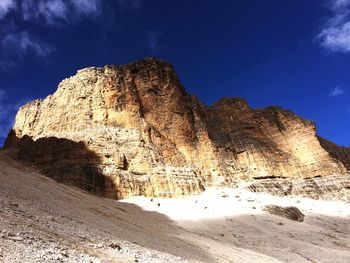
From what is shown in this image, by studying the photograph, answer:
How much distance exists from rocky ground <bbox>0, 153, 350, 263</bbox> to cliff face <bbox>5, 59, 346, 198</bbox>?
4959 mm

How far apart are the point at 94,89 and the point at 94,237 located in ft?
149

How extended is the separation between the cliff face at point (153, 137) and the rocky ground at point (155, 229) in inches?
195

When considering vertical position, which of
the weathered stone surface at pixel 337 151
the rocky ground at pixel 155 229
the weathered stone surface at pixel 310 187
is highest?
the weathered stone surface at pixel 337 151

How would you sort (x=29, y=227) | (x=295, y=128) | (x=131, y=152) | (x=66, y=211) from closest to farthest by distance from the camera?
(x=29, y=227) → (x=66, y=211) → (x=131, y=152) → (x=295, y=128)

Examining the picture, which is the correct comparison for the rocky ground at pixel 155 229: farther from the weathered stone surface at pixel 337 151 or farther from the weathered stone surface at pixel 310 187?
the weathered stone surface at pixel 337 151

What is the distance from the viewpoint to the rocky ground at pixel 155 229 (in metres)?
10.9

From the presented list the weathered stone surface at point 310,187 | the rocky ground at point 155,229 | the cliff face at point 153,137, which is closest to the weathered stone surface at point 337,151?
the cliff face at point 153,137

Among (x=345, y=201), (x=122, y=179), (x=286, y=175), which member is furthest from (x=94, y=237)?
(x=286, y=175)

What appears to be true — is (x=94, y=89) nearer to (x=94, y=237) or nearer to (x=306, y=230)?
(x=306, y=230)

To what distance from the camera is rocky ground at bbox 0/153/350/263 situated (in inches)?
430

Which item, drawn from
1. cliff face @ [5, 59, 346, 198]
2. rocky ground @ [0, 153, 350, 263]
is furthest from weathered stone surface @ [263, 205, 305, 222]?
cliff face @ [5, 59, 346, 198]

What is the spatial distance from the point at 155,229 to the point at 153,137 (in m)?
→ 30.6

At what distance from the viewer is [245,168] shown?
203 feet

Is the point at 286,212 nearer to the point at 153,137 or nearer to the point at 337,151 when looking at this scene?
the point at 153,137
